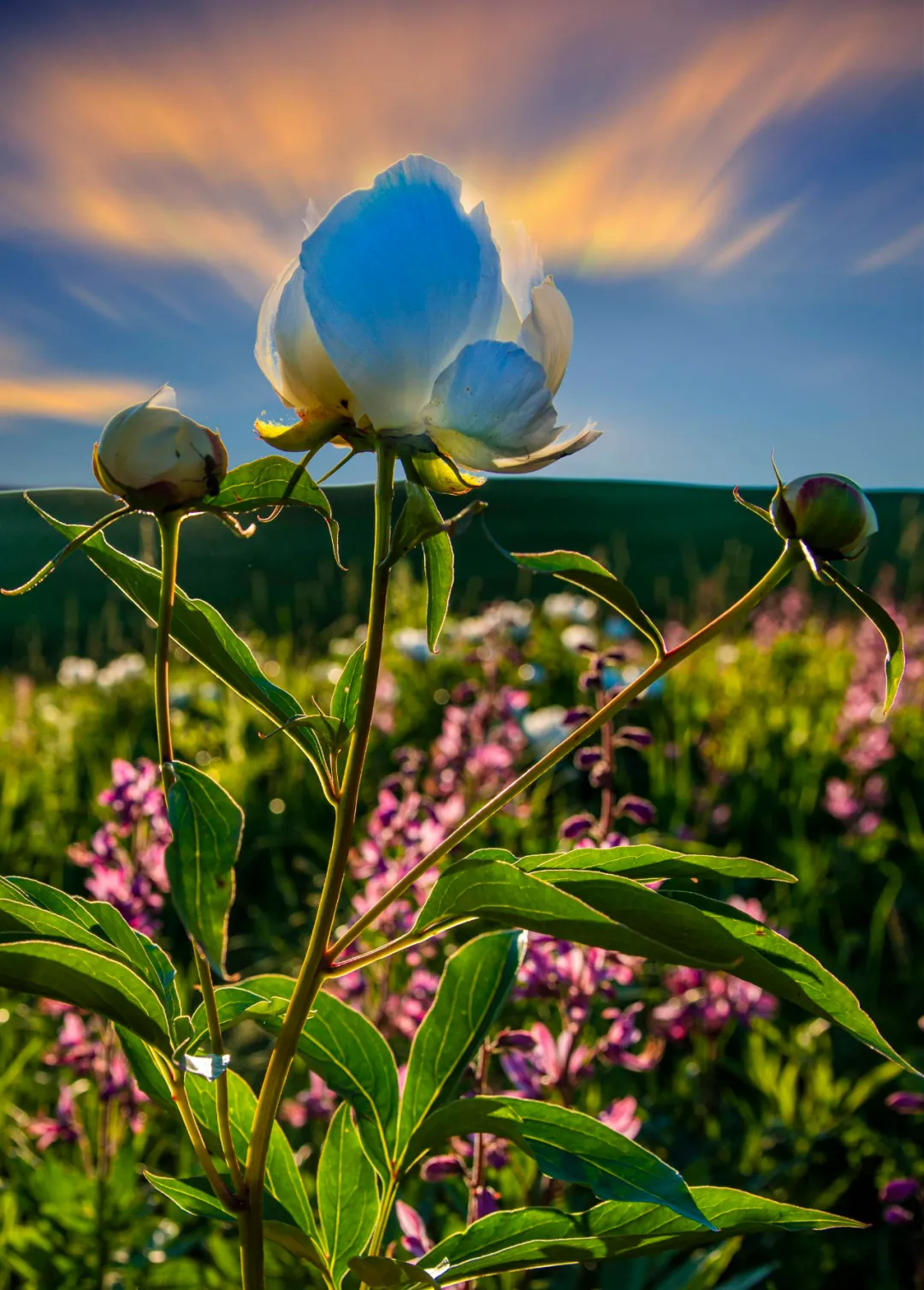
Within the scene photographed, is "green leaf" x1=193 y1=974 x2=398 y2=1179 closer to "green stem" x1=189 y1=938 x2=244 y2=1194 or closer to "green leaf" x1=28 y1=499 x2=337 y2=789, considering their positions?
"green stem" x1=189 y1=938 x2=244 y2=1194

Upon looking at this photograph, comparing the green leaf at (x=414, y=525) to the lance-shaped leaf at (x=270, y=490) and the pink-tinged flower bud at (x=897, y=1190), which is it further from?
the pink-tinged flower bud at (x=897, y=1190)

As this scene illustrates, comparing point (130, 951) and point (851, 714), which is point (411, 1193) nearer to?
point (130, 951)

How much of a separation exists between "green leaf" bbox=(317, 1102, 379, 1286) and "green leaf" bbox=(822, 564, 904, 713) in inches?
19.7

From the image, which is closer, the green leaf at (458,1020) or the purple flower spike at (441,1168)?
the green leaf at (458,1020)

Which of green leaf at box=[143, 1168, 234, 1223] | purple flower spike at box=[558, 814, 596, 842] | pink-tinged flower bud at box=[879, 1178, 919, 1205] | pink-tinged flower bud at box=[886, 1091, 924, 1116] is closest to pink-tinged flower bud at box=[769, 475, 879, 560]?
green leaf at box=[143, 1168, 234, 1223]

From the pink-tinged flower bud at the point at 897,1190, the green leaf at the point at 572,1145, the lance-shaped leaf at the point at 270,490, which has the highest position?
the lance-shaped leaf at the point at 270,490

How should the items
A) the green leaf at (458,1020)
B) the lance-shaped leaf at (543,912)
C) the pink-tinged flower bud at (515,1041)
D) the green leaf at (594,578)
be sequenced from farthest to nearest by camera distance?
the pink-tinged flower bud at (515,1041)
the green leaf at (458,1020)
the green leaf at (594,578)
the lance-shaped leaf at (543,912)

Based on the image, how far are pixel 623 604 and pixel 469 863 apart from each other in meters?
0.16

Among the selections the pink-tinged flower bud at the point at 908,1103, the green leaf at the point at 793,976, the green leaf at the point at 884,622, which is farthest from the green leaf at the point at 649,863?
the pink-tinged flower bud at the point at 908,1103

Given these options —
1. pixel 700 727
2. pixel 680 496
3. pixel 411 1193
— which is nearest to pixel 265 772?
pixel 700 727

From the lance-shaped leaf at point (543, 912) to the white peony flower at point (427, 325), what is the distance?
0.22 meters

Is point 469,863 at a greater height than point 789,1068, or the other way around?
point 469,863

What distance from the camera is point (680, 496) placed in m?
22.2

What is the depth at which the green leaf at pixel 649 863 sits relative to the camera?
0.58m
